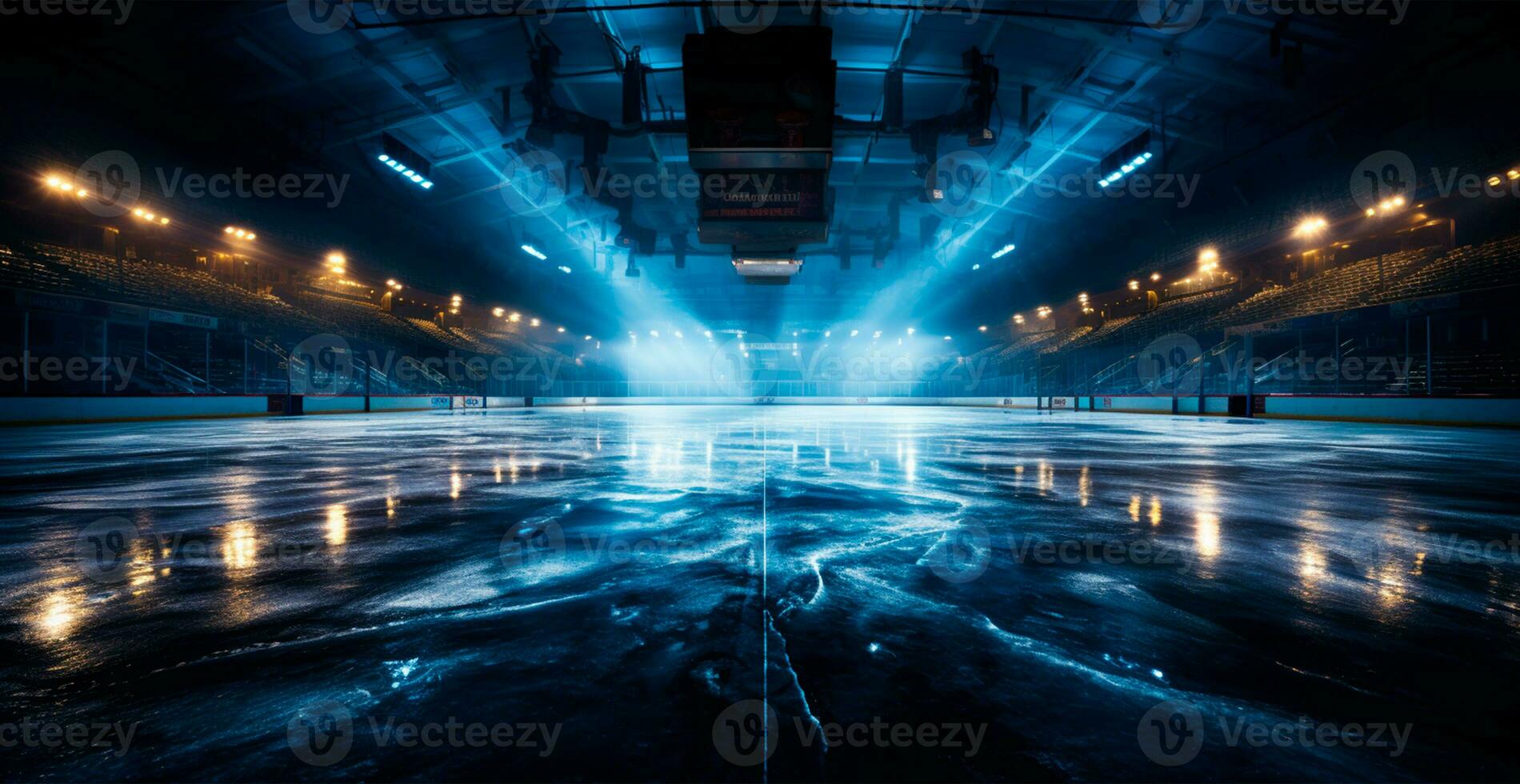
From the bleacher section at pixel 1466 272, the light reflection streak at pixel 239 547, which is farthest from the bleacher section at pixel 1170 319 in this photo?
the light reflection streak at pixel 239 547

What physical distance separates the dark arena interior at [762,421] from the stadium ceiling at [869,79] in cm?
12

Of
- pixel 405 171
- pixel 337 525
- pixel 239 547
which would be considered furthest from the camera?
pixel 405 171

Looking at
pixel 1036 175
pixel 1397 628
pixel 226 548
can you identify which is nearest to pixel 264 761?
pixel 226 548

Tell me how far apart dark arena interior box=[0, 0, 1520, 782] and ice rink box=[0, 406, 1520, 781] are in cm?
2

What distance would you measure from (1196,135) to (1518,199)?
7652mm

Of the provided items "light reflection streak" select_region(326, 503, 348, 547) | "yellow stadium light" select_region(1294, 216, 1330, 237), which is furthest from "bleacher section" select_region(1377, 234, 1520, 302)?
"light reflection streak" select_region(326, 503, 348, 547)

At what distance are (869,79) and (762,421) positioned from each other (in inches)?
345

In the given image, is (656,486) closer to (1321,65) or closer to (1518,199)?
(1321,65)

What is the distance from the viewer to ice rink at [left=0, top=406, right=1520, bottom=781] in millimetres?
967

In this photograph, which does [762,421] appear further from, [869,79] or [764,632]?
[764,632]

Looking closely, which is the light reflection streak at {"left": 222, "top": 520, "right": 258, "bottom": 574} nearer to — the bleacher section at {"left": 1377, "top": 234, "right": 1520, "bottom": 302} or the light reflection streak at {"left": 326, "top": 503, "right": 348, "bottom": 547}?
the light reflection streak at {"left": 326, "top": 503, "right": 348, "bottom": 547}

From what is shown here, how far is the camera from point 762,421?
49.8ft

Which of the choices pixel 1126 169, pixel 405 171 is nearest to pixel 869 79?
pixel 1126 169

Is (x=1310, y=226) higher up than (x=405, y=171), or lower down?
lower down
